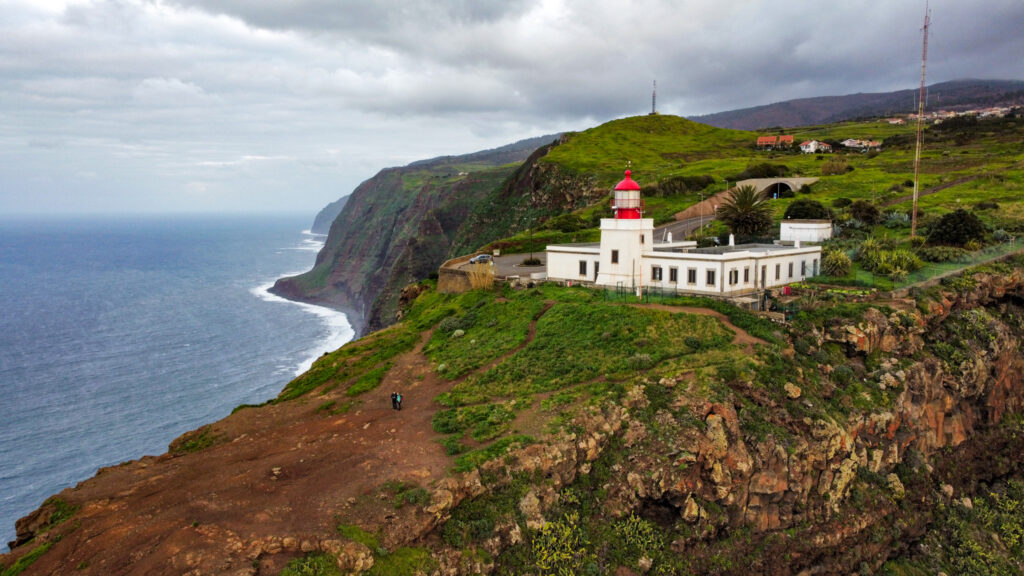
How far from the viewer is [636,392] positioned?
2248 centimetres

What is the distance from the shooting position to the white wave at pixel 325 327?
225 ft

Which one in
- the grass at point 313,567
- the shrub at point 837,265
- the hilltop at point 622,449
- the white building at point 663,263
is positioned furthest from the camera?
the shrub at point 837,265

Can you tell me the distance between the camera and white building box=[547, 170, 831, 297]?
31.3m

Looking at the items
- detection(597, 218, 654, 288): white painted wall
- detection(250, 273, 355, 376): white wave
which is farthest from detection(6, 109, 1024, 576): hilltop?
detection(250, 273, 355, 376): white wave

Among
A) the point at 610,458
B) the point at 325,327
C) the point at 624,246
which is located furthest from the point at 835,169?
the point at 325,327

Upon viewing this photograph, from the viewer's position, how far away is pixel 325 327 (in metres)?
85.6

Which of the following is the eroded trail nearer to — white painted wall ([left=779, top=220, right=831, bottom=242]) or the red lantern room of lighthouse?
the red lantern room of lighthouse

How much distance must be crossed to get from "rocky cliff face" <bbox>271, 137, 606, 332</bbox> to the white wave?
2476mm

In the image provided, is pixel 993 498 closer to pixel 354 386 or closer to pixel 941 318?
pixel 941 318

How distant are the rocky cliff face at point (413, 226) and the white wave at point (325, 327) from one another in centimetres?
248

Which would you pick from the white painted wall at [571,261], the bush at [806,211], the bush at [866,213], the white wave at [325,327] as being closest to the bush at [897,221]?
the bush at [866,213]

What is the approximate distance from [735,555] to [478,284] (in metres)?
23.4

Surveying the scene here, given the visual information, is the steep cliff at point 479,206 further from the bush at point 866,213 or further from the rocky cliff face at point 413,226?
the bush at point 866,213

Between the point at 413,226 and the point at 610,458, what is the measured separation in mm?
106232
